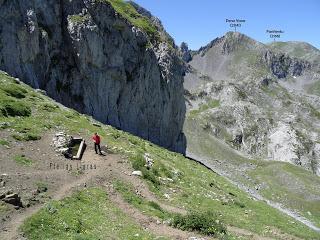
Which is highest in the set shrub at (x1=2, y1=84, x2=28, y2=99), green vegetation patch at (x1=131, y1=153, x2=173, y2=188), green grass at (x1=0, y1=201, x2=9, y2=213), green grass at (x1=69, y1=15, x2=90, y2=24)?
green grass at (x1=69, y1=15, x2=90, y2=24)

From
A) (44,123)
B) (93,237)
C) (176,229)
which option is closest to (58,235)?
(93,237)

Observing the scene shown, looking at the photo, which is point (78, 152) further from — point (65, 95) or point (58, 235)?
point (65, 95)

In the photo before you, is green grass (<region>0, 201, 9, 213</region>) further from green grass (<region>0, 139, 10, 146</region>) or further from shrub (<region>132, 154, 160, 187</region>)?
shrub (<region>132, 154, 160, 187</region>)

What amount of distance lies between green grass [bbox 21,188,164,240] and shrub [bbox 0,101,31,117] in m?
17.8

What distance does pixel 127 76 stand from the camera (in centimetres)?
10238

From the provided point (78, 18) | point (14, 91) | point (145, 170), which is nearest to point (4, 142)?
point (145, 170)

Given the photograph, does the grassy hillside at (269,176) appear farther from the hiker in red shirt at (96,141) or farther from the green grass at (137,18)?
the hiker in red shirt at (96,141)

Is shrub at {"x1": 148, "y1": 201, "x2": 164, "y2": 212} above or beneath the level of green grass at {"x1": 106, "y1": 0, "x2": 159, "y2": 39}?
beneath

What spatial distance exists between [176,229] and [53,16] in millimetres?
58447

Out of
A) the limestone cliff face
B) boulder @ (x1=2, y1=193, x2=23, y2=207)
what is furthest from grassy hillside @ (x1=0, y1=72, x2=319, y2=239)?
the limestone cliff face

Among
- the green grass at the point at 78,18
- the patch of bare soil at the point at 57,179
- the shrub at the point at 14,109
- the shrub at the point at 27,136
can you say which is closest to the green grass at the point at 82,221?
the patch of bare soil at the point at 57,179

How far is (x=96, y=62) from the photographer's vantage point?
8994cm

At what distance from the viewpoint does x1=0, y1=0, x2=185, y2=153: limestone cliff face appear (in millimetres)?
71188

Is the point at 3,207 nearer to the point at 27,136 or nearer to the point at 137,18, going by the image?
→ the point at 27,136
